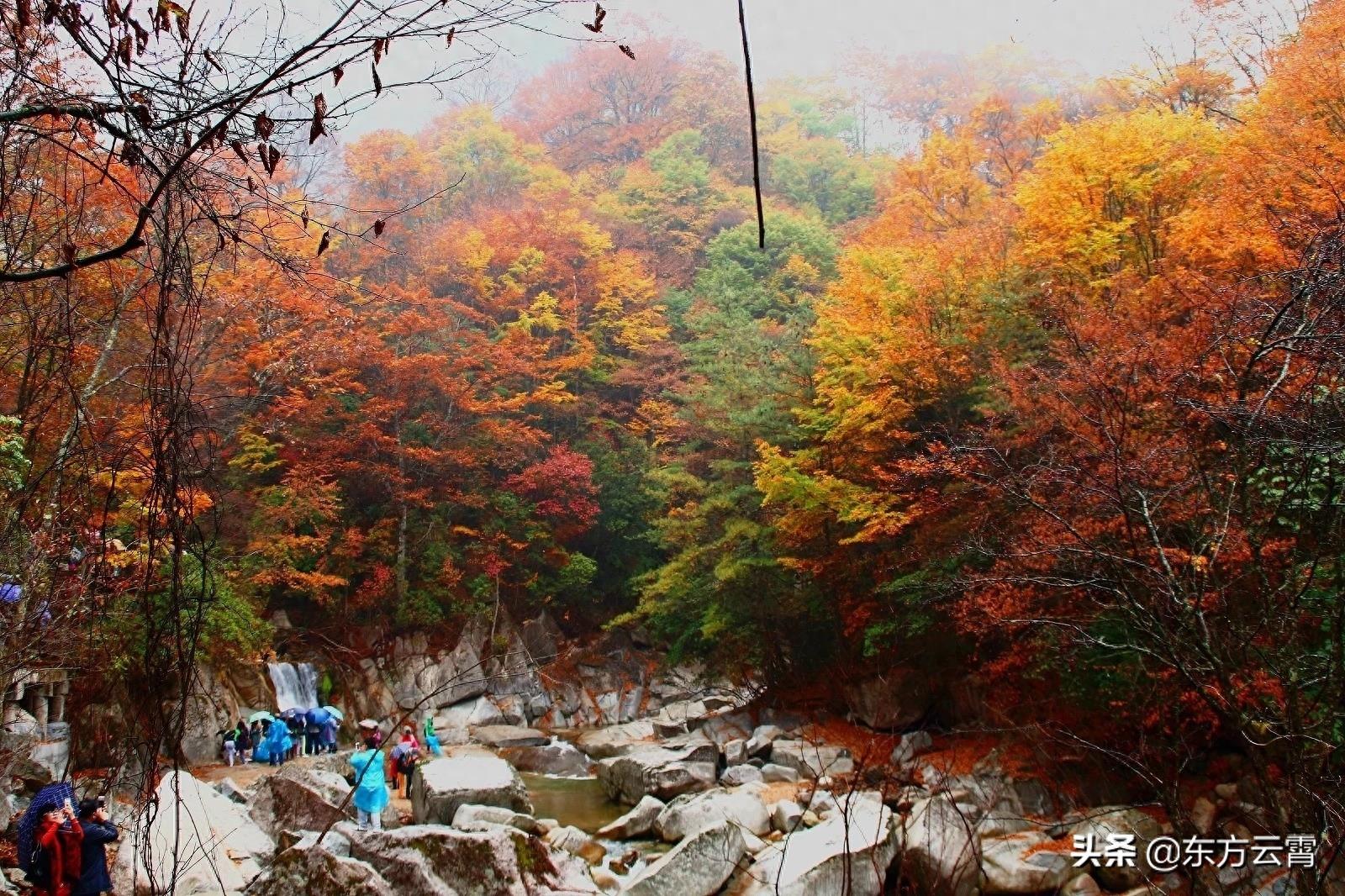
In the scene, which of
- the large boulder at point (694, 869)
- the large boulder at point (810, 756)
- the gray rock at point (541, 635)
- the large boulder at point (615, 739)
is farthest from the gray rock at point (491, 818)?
the gray rock at point (541, 635)

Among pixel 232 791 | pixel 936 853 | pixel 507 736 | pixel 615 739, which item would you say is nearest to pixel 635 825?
pixel 936 853

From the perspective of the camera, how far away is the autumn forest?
2730mm

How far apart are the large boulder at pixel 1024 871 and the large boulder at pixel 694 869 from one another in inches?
82.5

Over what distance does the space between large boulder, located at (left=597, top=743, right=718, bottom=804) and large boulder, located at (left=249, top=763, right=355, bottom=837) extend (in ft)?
14.2

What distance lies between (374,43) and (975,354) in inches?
453

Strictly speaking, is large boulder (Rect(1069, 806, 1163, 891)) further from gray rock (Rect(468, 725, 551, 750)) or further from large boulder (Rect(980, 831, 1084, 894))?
gray rock (Rect(468, 725, 551, 750))

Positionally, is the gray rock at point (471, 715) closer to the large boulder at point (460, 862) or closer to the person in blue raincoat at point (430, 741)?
the person in blue raincoat at point (430, 741)

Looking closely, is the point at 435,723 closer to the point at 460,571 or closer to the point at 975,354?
the point at 460,571

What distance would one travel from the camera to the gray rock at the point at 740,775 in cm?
1222

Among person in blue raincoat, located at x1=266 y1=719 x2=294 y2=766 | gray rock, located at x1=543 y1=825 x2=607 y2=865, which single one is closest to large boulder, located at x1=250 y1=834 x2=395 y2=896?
gray rock, located at x1=543 y1=825 x2=607 y2=865

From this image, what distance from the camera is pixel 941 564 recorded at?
11.0 m

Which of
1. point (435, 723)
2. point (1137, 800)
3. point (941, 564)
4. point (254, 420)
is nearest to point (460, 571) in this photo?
point (435, 723)

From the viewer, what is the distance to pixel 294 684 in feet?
55.9

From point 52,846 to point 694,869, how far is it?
4.39 metres
